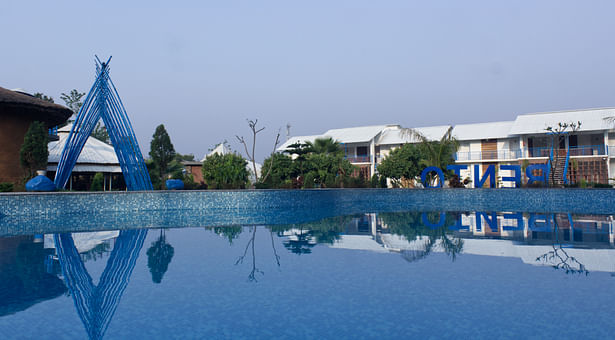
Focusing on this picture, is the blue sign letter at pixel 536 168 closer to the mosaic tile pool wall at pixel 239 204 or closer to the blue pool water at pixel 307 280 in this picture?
the mosaic tile pool wall at pixel 239 204

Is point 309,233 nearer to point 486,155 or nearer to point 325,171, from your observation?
point 325,171

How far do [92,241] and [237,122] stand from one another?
19.2 m

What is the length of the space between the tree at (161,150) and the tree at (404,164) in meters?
13.9

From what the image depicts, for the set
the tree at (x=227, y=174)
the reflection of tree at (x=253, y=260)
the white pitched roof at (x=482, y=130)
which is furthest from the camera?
the white pitched roof at (x=482, y=130)

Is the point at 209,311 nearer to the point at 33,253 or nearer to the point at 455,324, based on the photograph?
the point at 455,324

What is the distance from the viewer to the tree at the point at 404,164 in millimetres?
26062

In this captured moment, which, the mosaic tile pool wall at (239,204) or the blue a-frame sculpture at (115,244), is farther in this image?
the mosaic tile pool wall at (239,204)

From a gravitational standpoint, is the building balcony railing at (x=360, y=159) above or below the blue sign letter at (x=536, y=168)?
above

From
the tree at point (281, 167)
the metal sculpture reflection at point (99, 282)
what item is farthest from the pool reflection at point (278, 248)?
the tree at point (281, 167)

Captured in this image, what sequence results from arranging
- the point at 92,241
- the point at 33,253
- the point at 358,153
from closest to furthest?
the point at 33,253 < the point at 92,241 < the point at 358,153

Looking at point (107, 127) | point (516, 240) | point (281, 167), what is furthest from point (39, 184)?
point (516, 240)

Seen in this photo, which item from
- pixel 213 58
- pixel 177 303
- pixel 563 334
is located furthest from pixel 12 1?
pixel 563 334

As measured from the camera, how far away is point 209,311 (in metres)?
4.71

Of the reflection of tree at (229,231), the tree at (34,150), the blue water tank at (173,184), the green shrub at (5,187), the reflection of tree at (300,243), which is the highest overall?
the tree at (34,150)
